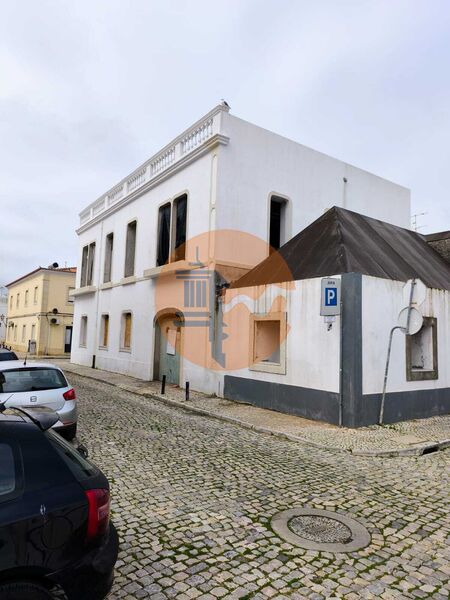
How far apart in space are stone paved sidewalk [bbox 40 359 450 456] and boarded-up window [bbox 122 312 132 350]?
24.4ft

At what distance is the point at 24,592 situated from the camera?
2303mm

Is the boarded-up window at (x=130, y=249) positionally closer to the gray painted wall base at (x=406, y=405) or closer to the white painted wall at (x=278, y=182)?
the white painted wall at (x=278, y=182)

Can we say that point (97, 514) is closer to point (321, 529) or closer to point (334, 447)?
point (321, 529)

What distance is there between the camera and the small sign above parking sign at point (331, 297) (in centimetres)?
985

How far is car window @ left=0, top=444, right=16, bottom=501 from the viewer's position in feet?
8.20

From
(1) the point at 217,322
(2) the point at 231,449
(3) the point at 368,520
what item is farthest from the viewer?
(1) the point at 217,322

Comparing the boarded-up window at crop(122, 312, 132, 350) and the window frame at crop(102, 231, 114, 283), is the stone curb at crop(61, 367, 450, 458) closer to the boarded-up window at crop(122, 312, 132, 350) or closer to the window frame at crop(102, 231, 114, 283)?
the boarded-up window at crop(122, 312, 132, 350)

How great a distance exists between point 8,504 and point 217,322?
38.2ft

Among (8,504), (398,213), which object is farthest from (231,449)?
(398,213)

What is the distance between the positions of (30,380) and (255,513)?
492 cm

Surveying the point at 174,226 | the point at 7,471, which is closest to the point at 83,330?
the point at 174,226

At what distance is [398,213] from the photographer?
2088 centimetres

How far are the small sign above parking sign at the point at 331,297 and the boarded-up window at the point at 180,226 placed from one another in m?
7.11

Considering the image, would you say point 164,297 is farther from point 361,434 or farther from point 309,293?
point 361,434
